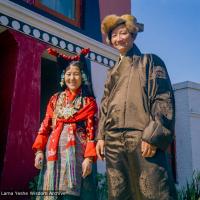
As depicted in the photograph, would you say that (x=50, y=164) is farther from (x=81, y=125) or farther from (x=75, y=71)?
(x=75, y=71)

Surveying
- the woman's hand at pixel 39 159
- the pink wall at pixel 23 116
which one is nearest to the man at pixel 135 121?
the woman's hand at pixel 39 159

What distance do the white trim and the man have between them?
8.93ft

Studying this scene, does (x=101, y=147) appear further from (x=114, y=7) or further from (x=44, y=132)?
(x=114, y=7)

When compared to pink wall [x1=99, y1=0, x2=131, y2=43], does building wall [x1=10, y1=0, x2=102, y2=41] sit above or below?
below

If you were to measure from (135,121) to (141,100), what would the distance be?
0.16 metres

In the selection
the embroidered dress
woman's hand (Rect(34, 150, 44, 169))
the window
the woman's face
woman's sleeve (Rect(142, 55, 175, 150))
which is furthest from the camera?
the window

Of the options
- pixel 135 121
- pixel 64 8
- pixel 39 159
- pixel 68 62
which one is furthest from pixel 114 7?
pixel 135 121

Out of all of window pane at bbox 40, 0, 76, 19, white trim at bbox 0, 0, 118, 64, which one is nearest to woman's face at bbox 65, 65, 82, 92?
white trim at bbox 0, 0, 118, 64

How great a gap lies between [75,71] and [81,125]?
54 centimetres

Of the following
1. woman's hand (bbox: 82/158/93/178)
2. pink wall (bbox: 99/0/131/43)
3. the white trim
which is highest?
pink wall (bbox: 99/0/131/43)

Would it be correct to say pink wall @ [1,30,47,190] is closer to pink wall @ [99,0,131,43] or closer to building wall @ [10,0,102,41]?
building wall @ [10,0,102,41]

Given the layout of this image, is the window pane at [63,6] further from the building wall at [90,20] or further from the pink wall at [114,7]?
the pink wall at [114,7]

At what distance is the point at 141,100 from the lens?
2.59 meters

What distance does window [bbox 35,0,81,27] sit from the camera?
6.02m
